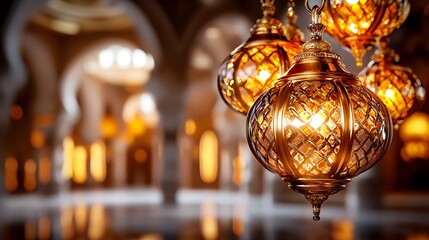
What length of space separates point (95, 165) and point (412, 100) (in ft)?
83.7

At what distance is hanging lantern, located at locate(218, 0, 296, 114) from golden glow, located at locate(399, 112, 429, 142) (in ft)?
61.9

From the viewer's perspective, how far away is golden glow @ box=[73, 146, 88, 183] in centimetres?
2625

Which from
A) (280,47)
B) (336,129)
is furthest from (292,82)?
(280,47)

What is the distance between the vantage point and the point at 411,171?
20.3 m

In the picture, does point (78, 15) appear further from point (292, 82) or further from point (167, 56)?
point (292, 82)

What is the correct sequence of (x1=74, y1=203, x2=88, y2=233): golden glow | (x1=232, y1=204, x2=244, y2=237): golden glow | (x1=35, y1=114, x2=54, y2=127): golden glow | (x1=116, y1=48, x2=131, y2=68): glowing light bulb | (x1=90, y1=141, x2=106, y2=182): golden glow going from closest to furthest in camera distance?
(x1=232, y1=204, x2=244, y2=237): golden glow → (x1=74, y1=203, x2=88, y2=233): golden glow → (x1=35, y1=114, x2=54, y2=127): golden glow → (x1=116, y1=48, x2=131, y2=68): glowing light bulb → (x1=90, y1=141, x2=106, y2=182): golden glow

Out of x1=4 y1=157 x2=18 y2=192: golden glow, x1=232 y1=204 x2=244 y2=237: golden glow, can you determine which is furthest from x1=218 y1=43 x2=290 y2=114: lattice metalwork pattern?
x1=4 y1=157 x2=18 y2=192: golden glow

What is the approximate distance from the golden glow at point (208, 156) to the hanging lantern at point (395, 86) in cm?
2407

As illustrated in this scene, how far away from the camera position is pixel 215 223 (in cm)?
1030

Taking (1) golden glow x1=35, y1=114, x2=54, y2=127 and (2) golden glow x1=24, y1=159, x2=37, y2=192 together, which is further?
(2) golden glow x1=24, y1=159, x2=37, y2=192

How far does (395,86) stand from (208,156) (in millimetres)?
24330

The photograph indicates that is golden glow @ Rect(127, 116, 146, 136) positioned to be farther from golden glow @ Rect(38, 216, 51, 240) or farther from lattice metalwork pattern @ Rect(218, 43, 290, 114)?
lattice metalwork pattern @ Rect(218, 43, 290, 114)

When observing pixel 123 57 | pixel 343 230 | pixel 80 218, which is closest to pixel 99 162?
pixel 123 57

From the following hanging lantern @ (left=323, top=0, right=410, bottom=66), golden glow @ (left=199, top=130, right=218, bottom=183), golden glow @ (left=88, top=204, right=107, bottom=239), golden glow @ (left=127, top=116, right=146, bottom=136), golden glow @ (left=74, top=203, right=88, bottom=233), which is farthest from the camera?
golden glow @ (left=127, top=116, right=146, bottom=136)
